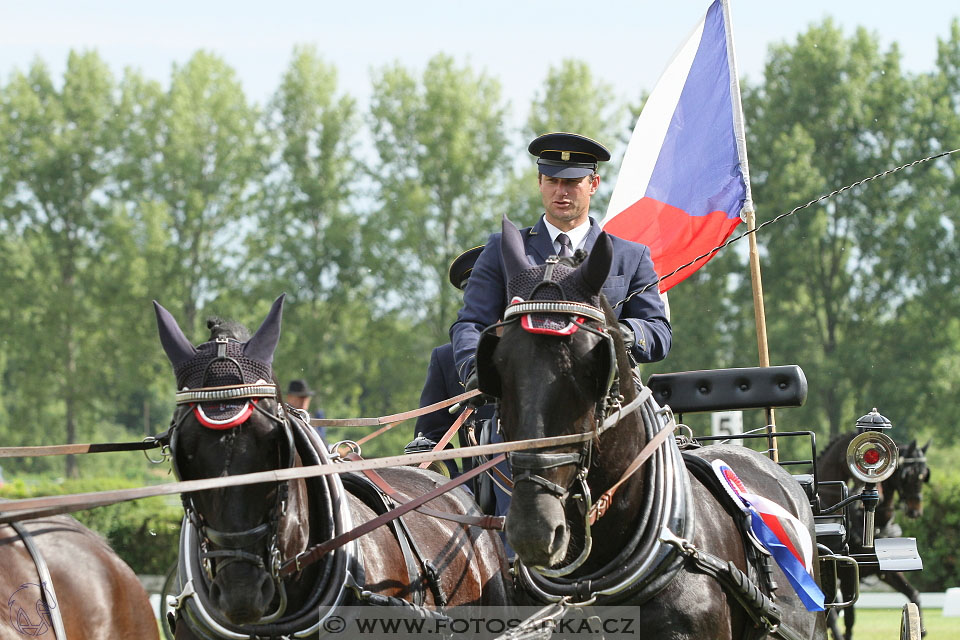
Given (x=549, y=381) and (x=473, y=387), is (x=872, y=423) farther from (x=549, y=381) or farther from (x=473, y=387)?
(x=549, y=381)

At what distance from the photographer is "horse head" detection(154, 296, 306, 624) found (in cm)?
339

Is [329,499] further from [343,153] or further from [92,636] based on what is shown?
[343,153]

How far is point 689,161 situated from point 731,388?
3.03 m

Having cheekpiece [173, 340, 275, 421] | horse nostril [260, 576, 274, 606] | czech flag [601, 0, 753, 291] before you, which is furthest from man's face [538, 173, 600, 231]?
czech flag [601, 0, 753, 291]

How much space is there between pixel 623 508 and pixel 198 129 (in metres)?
29.1

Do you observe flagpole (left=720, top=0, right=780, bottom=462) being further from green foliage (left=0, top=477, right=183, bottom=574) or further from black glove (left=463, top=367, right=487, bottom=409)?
green foliage (left=0, top=477, right=183, bottom=574)

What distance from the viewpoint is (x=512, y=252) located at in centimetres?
365

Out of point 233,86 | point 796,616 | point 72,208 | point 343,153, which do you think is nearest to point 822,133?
point 343,153

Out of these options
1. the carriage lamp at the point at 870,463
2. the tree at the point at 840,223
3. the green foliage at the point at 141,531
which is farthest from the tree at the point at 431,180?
the carriage lamp at the point at 870,463

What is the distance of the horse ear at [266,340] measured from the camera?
11.9 ft

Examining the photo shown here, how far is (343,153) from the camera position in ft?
101

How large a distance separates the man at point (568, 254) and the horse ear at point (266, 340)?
0.67m

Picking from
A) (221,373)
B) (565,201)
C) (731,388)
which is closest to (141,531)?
(731,388)

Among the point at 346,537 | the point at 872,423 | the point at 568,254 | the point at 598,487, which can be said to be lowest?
the point at 346,537
